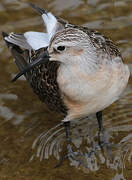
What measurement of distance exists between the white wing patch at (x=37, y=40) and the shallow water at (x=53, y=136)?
2.91 feet

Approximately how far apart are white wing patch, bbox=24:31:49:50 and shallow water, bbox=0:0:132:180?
888 millimetres

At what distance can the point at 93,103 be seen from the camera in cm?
511

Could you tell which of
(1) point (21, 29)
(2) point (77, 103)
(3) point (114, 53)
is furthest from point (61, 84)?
(1) point (21, 29)

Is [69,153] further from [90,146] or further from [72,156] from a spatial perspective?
[90,146]

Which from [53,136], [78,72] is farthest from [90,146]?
[78,72]

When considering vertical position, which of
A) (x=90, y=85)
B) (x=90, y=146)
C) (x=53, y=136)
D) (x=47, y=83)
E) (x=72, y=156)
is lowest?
(x=72, y=156)

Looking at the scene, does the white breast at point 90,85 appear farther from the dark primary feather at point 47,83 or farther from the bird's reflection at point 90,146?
the bird's reflection at point 90,146

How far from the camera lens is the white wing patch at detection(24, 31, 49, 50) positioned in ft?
19.0

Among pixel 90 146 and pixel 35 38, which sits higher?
pixel 35 38

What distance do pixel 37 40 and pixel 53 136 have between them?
1.23 metres

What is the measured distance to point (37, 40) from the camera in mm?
6012

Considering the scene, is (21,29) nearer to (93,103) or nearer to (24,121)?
(24,121)

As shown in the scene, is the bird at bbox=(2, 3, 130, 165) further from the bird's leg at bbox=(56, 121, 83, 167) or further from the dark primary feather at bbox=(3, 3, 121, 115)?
the bird's leg at bbox=(56, 121, 83, 167)

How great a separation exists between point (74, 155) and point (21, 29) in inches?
114
